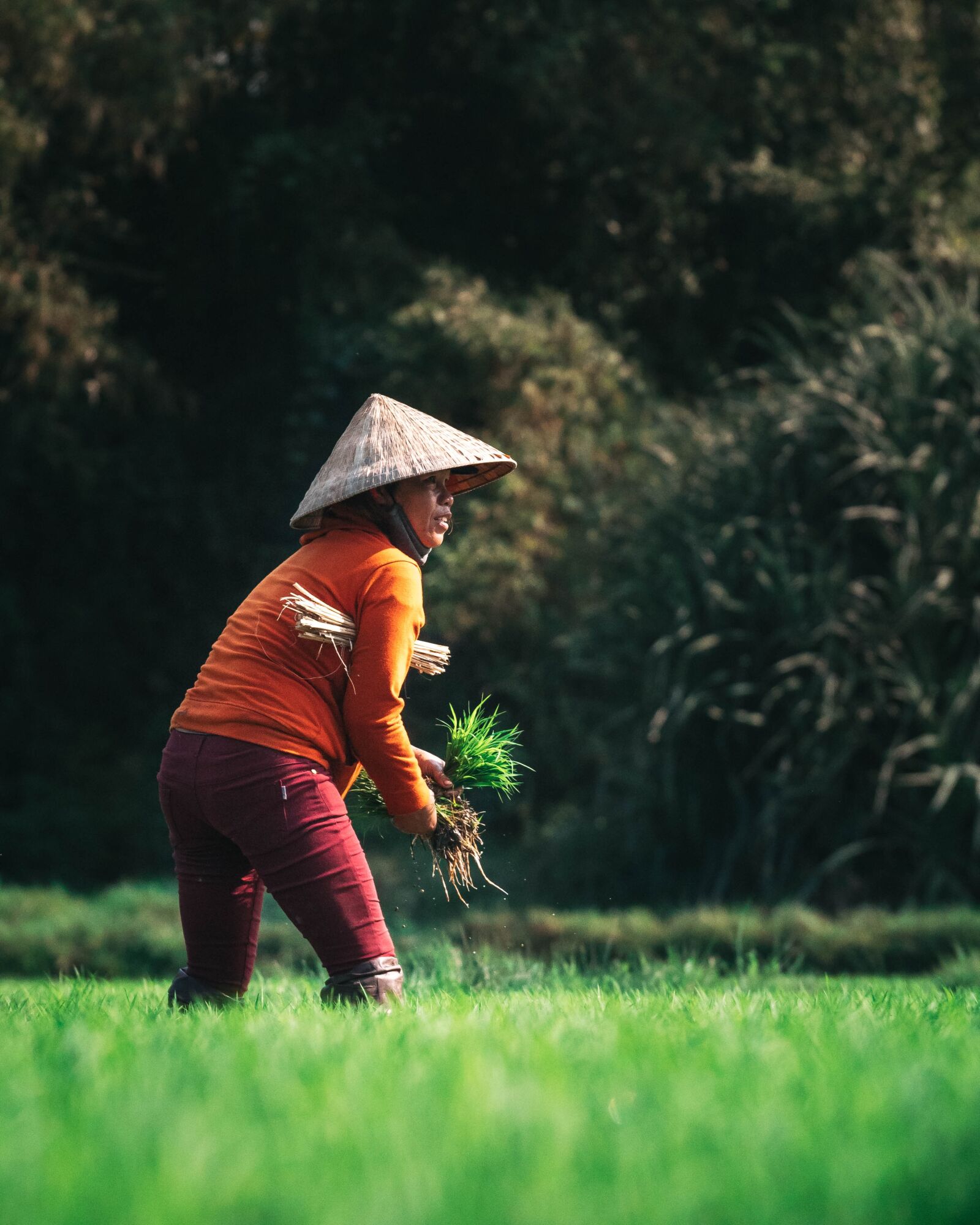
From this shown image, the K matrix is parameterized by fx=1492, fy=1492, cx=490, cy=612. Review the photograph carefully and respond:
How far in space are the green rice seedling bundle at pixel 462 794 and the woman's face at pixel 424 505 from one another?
49 cm

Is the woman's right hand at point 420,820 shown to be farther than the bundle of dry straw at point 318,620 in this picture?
Yes

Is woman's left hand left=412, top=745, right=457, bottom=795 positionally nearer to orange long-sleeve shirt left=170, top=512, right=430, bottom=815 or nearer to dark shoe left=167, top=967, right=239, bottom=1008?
orange long-sleeve shirt left=170, top=512, right=430, bottom=815

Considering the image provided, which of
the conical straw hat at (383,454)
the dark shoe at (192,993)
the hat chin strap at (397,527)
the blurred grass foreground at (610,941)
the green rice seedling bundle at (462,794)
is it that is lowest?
the blurred grass foreground at (610,941)

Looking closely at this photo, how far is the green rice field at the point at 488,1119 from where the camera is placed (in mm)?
1785

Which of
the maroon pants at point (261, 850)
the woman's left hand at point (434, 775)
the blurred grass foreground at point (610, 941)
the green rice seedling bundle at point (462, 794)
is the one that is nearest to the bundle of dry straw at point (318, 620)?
the maroon pants at point (261, 850)

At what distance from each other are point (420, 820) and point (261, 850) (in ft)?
1.54

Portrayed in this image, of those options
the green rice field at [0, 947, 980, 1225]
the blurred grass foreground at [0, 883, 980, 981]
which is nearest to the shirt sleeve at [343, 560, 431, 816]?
the green rice field at [0, 947, 980, 1225]

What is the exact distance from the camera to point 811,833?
9.30 meters

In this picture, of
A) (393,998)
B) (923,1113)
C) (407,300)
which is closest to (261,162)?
(407,300)

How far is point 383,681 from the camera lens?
3711mm

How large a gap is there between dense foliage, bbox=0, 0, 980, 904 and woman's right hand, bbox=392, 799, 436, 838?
→ 5.53 m

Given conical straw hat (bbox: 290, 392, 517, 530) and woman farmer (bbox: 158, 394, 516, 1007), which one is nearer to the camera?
woman farmer (bbox: 158, 394, 516, 1007)

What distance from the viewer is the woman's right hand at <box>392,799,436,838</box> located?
3896 millimetres

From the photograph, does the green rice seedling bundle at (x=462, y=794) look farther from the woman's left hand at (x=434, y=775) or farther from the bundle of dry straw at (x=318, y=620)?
the bundle of dry straw at (x=318, y=620)
